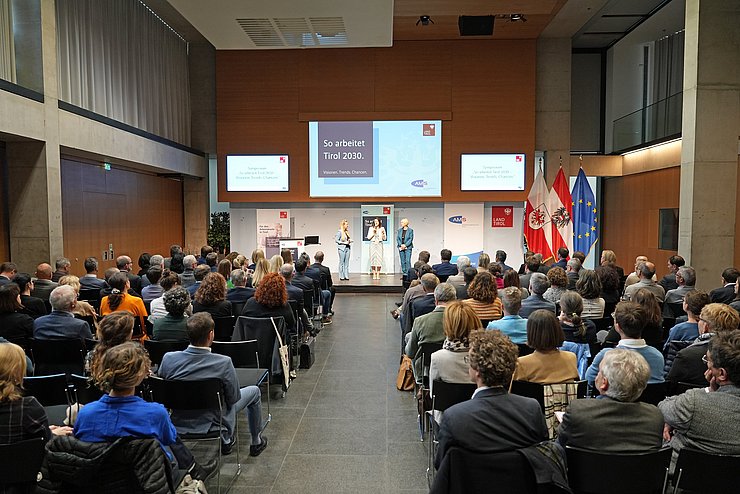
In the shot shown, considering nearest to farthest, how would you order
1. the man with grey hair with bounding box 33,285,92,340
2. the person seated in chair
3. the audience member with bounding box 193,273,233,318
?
the person seated in chair < the man with grey hair with bounding box 33,285,92,340 < the audience member with bounding box 193,273,233,318

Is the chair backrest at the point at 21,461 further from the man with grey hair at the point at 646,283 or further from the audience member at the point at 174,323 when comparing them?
the man with grey hair at the point at 646,283

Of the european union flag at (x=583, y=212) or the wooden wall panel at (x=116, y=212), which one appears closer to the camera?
the wooden wall panel at (x=116, y=212)

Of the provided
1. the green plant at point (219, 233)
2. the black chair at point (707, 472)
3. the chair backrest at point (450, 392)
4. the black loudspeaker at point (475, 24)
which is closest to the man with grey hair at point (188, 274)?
the chair backrest at point (450, 392)

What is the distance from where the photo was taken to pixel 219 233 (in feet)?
55.2

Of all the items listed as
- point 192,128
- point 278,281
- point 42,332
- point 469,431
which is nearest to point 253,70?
point 192,128

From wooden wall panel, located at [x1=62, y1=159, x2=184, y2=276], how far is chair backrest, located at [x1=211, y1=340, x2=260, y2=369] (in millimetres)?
7522

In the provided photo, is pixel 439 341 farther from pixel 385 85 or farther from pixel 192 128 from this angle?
pixel 192 128

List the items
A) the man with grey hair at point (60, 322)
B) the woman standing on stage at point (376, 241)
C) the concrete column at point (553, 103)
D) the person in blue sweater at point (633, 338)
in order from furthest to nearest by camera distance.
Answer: the concrete column at point (553, 103) → the woman standing on stage at point (376, 241) → the man with grey hair at point (60, 322) → the person in blue sweater at point (633, 338)

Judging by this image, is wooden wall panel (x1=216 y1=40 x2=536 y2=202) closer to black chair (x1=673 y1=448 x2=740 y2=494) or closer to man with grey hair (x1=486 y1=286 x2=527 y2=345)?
man with grey hair (x1=486 y1=286 x2=527 y2=345)

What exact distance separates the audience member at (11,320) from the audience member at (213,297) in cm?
149

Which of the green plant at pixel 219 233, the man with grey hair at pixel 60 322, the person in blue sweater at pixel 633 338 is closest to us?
the person in blue sweater at pixel 633 338

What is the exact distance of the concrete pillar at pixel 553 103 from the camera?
16.0 m

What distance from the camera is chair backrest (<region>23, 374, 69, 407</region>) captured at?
3.54 m

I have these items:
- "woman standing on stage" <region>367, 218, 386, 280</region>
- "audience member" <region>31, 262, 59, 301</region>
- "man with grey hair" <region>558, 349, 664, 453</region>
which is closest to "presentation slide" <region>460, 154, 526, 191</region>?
"woman standing on stage" <region>367, 218, 386, 280</region>
